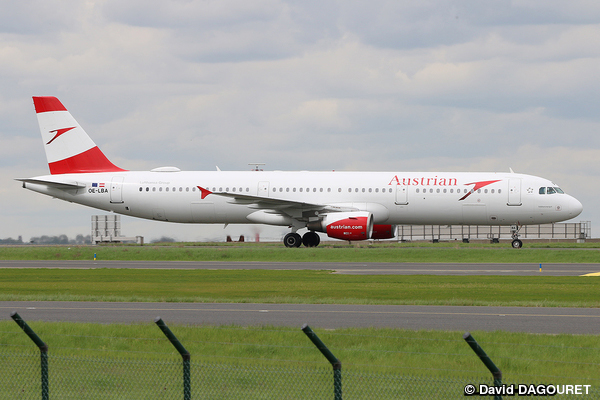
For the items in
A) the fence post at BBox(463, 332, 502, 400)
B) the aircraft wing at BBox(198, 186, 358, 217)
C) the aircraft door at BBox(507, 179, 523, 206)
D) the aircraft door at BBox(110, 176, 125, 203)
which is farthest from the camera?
the aircraft door at BBox(110, 176, 125, 203)

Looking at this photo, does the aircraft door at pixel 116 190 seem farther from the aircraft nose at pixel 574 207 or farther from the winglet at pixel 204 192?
the aircraft nose at pixel 574 207

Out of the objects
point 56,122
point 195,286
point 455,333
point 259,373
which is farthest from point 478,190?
point 259,373

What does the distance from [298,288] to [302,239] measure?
2222 centimetres

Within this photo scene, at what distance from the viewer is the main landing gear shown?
153ft

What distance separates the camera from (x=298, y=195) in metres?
47.0

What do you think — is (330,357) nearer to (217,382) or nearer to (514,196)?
(217,382)

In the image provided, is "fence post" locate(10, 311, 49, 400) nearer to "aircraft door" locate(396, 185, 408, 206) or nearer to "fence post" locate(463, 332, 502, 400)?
"fence post" locate(463, 332, 502, 400)

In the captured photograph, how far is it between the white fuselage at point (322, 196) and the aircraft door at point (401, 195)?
2.3 inches

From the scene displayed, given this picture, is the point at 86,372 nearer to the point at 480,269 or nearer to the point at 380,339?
the point at 380,339

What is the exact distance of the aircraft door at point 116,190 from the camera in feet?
160

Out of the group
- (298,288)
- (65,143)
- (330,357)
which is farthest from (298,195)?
(330,357)

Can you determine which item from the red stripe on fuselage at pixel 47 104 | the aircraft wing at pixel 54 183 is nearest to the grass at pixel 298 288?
the aircraft wing at pixel 54 183

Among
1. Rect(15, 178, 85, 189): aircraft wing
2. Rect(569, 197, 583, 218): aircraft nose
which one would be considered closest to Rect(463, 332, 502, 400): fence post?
Rect(569, 197, 583, 218): aircraft nose

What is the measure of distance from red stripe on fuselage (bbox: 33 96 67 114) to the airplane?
0.22 ft
